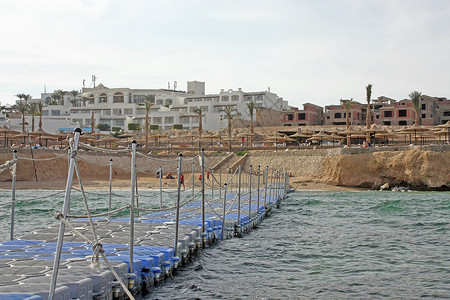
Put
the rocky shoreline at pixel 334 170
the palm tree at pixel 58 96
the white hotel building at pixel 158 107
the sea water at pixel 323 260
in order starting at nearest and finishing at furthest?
the sea water at pixel 323 260
the rocky shoreline at pixel 334 170
the white hotel building at pixel 158 107
the palm tree at pixel 58 96

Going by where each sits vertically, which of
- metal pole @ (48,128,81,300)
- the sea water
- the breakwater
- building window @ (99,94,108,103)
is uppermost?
building window @ (99,94,108,103)

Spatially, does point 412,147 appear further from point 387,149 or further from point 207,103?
point 207,103

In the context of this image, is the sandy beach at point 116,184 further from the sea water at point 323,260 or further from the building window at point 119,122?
the building window at point 119,122

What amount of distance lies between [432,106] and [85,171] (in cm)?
6151

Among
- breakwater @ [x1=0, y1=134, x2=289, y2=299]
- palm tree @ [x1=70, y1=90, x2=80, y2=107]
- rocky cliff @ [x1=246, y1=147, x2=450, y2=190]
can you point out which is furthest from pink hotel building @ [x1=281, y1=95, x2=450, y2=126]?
breakwater @ [x1=0, y1=134, x2=289, y2=299]

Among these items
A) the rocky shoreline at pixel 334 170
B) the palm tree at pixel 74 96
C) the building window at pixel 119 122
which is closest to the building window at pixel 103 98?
the palm tree at pixel 74 96

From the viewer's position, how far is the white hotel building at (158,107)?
316 ft

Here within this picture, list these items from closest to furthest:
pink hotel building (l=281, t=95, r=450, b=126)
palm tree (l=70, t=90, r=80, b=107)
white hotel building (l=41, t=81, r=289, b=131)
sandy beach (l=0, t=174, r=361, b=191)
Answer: sandy beach (l=0, t=174, r=361, b=191) < pink hotel building (l=281, t=95, r=450, b=126) < white hotel building (l=41, t=81, r=289, b=131) < palm tree (l=70, t=90, r=80, b=107)

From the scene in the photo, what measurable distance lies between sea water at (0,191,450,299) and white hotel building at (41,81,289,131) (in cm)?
6940

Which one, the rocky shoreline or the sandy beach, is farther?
the sandy beach

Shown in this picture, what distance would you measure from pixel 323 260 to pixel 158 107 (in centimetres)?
9166

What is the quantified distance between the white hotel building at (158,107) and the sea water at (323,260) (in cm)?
6940

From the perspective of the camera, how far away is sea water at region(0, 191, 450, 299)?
11320 millimetres

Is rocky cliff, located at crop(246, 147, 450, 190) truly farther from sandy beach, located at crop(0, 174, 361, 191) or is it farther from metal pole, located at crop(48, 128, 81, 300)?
metal pole, located at crop(48, 128, 81, 300)
